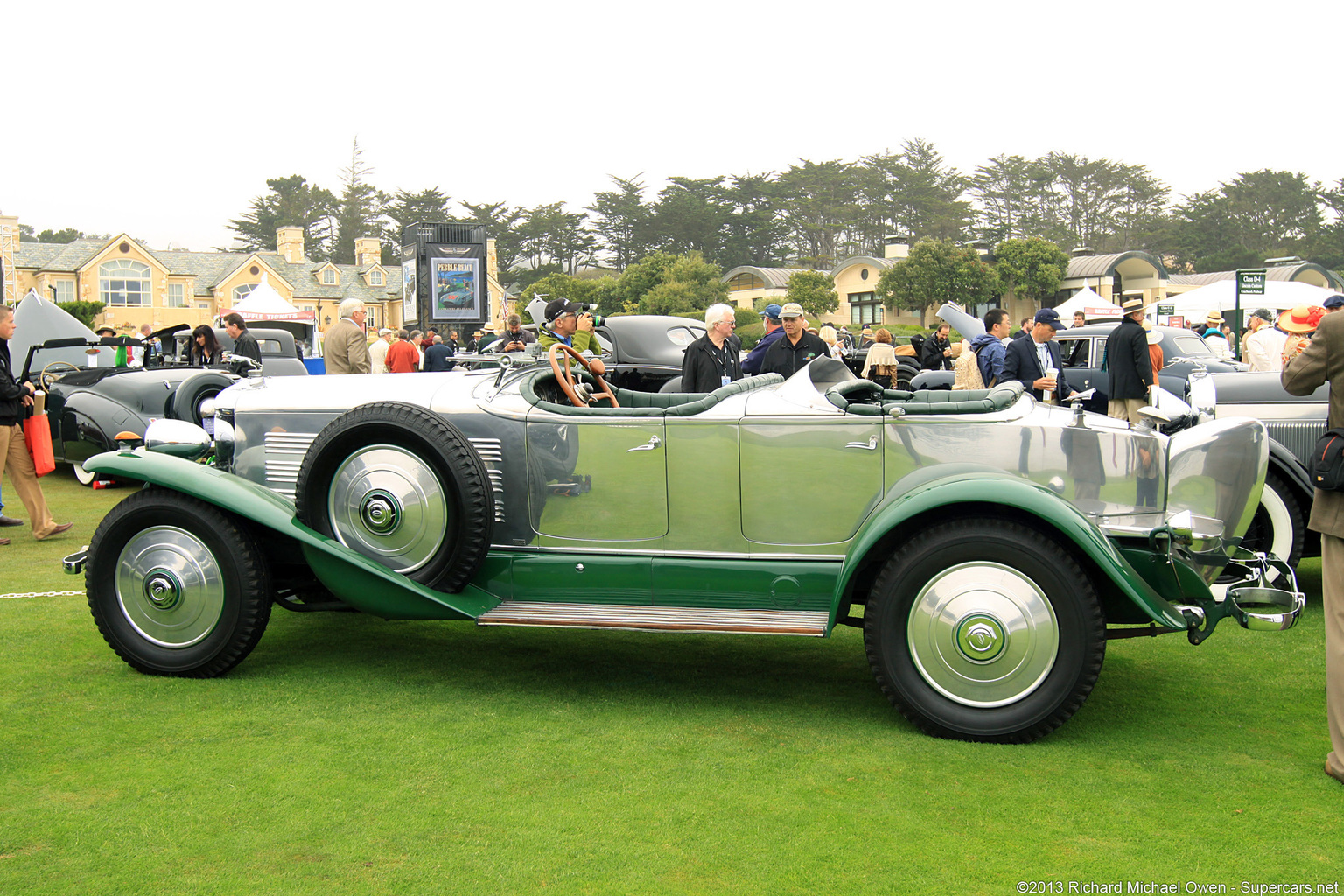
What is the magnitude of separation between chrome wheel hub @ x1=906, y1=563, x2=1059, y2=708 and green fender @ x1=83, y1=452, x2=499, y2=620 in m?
1.79

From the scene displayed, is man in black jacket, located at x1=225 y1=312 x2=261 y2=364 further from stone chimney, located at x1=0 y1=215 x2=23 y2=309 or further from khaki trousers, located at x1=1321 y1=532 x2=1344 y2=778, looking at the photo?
stone chimney, located at x1=0 y1=215 x2=23 y2=309

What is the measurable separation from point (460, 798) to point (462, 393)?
1.92 m

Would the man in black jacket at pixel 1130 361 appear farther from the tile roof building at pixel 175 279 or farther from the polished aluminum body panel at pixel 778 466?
the tile roof building at pixel 175 279

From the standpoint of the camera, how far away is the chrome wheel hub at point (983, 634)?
335 centimetres

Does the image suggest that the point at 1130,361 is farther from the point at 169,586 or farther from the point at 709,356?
the point at 169,586

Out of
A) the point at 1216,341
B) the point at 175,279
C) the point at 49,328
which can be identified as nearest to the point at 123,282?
the point at 175,279

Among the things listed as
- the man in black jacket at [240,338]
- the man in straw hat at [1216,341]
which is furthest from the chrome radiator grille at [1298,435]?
the man in black jacket at [240,338]

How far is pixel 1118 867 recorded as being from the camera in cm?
254

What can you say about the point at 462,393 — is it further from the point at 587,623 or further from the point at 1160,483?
the point at 1160,483

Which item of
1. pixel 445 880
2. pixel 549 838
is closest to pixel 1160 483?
pixel 549 838

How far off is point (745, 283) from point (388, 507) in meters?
57.2

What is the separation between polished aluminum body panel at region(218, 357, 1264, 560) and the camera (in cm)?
367

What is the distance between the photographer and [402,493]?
4.01m

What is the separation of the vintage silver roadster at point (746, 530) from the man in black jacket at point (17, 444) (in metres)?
3.48
